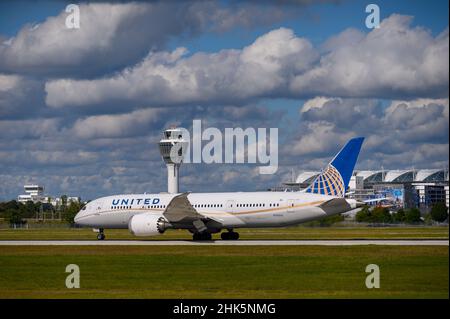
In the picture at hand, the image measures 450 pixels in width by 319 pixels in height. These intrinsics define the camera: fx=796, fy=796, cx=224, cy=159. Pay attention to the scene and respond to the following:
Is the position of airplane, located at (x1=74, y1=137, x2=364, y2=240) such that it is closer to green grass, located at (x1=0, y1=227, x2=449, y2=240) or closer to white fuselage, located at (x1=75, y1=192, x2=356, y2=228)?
white fuselage, located at (x1=75, y1=192, x2=356, y2=228)

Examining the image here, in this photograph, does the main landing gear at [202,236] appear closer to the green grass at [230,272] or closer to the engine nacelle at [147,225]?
the engine nacelle at [147,225]

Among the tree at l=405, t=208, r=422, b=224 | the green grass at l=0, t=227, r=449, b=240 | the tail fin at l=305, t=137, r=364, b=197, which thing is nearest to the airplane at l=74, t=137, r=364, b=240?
the tail fin at l=305, t=137, r=364, b=197

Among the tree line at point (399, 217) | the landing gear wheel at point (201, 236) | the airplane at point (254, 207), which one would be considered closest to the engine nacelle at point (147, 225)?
the airplane at point (254, 207)

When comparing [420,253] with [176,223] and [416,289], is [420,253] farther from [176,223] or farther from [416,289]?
[176,223]

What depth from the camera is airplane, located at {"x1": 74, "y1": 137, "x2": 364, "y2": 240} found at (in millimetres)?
55812

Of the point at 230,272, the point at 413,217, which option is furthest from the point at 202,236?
the point at 413,217

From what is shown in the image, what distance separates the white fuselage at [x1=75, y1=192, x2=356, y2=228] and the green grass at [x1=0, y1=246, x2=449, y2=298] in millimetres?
9570

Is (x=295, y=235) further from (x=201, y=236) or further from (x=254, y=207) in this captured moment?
(x=254, y=207)

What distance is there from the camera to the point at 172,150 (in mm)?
160000

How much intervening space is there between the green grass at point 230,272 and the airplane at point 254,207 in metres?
9.37

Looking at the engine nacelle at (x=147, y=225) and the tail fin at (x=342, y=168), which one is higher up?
the tail fin at (x=342, y=168)

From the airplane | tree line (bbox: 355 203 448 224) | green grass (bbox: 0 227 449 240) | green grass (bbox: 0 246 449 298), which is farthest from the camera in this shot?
tree line (bbox: 355 203 448 224)

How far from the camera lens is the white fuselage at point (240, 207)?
5591 centimetres
